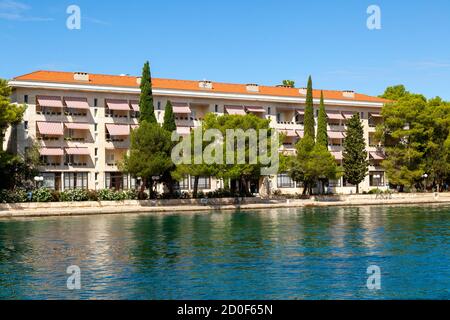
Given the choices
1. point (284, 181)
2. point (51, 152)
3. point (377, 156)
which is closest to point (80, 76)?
point (51, 152)

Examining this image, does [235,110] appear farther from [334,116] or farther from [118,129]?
[118,129]

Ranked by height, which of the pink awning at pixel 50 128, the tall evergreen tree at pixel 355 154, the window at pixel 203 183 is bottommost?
the window at pixel 203 183

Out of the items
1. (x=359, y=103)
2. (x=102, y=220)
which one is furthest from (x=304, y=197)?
(x=102, y=220)

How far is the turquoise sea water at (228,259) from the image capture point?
22.1 m

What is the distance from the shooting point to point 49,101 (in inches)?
2608

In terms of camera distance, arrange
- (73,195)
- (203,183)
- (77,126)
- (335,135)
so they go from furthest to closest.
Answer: (335,135)
(203,183)
(77,126)
(73,195)

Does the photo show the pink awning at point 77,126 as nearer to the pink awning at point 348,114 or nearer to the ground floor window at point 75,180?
the ground floor window at point 75,180

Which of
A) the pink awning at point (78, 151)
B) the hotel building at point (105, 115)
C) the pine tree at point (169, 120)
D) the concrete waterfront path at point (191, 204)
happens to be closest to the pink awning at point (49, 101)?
the hotel building at point (105, 115)

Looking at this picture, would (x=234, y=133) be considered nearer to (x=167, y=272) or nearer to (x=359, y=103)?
(x=359, y=103)

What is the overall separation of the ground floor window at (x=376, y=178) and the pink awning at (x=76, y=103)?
3670 cm

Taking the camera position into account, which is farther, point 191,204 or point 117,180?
point 117,180

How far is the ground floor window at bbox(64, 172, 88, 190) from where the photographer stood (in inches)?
2680

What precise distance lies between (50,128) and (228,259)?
41.9m
